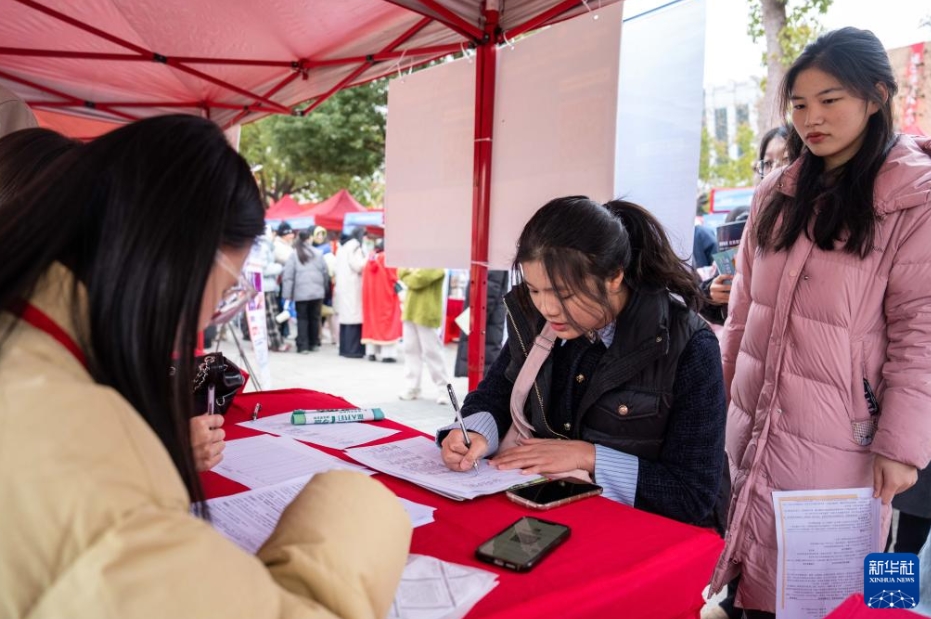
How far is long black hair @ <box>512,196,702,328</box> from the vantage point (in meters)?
1.58

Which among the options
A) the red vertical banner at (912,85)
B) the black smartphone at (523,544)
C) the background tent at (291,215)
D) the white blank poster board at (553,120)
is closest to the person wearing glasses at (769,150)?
the white blank poster board at (553,120)

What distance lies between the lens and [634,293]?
5.48ft

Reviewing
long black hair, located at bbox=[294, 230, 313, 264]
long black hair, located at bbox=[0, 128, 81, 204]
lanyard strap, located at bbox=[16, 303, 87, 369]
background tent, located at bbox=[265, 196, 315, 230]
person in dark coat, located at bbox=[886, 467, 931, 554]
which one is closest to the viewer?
lanyard strap, located at bbox=[16, 303, 87, 369]

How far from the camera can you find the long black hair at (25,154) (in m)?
2.01

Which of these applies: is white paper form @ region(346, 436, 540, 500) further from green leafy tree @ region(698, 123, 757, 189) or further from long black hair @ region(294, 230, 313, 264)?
green leafy tree @ region(698, 123, 757, 189)

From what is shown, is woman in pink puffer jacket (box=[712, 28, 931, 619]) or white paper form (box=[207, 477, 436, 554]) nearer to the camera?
white paper form (box=[207, 477, 436, 554])

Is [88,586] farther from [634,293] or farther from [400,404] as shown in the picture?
[400,404]

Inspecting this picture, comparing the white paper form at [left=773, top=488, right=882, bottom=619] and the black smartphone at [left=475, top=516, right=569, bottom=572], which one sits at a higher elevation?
the black smartphone at [left=475, top=516, right=569, bottom=572]

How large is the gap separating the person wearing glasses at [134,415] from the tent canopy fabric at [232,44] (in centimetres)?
253

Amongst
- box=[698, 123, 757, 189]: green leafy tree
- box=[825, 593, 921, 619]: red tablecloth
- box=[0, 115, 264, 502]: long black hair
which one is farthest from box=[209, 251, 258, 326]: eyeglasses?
box=[698, 123, 757, 189]: green leafy tree

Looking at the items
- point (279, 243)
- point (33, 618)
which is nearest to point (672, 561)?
point (33, 618)

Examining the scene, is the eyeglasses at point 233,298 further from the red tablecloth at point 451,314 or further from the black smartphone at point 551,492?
the red tablecloth at point 451,314

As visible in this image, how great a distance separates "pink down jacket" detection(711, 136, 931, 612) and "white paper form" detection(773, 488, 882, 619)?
13cm

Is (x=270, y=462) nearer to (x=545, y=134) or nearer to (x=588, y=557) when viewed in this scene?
(x=588, y=557)
